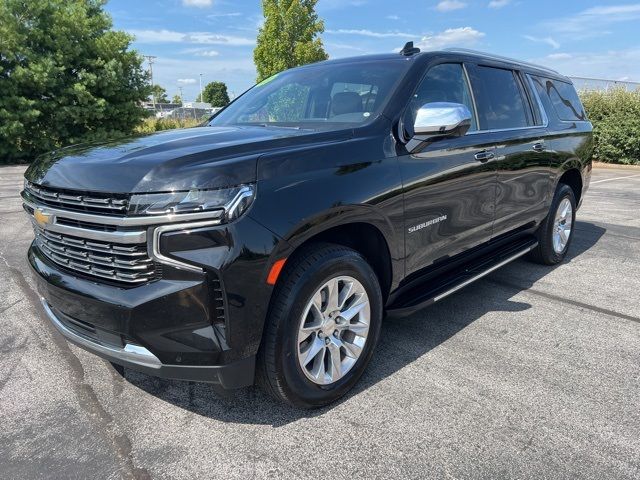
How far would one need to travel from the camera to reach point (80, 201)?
235cm

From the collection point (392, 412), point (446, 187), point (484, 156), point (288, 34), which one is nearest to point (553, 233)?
point (484, 156)

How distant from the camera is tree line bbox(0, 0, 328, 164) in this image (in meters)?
16.2

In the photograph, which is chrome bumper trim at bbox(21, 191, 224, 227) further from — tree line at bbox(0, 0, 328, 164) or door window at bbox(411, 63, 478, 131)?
tree line at bbox(0, 0, 328, 164)

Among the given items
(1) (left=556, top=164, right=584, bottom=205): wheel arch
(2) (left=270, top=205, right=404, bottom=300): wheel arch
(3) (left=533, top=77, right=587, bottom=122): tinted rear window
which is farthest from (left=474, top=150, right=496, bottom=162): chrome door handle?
(1) (left=556, top=164, right=584, bottom=205): wheel arch

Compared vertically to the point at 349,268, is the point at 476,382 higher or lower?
lower

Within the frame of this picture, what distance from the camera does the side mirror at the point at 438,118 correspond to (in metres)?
2.96

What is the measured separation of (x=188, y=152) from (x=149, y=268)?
58cm

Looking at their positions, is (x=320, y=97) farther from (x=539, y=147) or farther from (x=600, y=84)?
(x=600, y=84)

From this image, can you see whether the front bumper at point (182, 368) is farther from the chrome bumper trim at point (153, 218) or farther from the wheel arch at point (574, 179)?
the wheel arch at point (574, 179)

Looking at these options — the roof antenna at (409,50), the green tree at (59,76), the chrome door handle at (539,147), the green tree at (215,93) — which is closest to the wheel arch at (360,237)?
the roof antenna at (409,50)

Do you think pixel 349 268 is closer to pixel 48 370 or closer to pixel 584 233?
pixel 48 370

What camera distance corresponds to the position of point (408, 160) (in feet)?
10.0

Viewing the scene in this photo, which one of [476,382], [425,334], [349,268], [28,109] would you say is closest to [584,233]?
[425,334]

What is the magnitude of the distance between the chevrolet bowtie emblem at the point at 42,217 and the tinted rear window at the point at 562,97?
4.40 m
